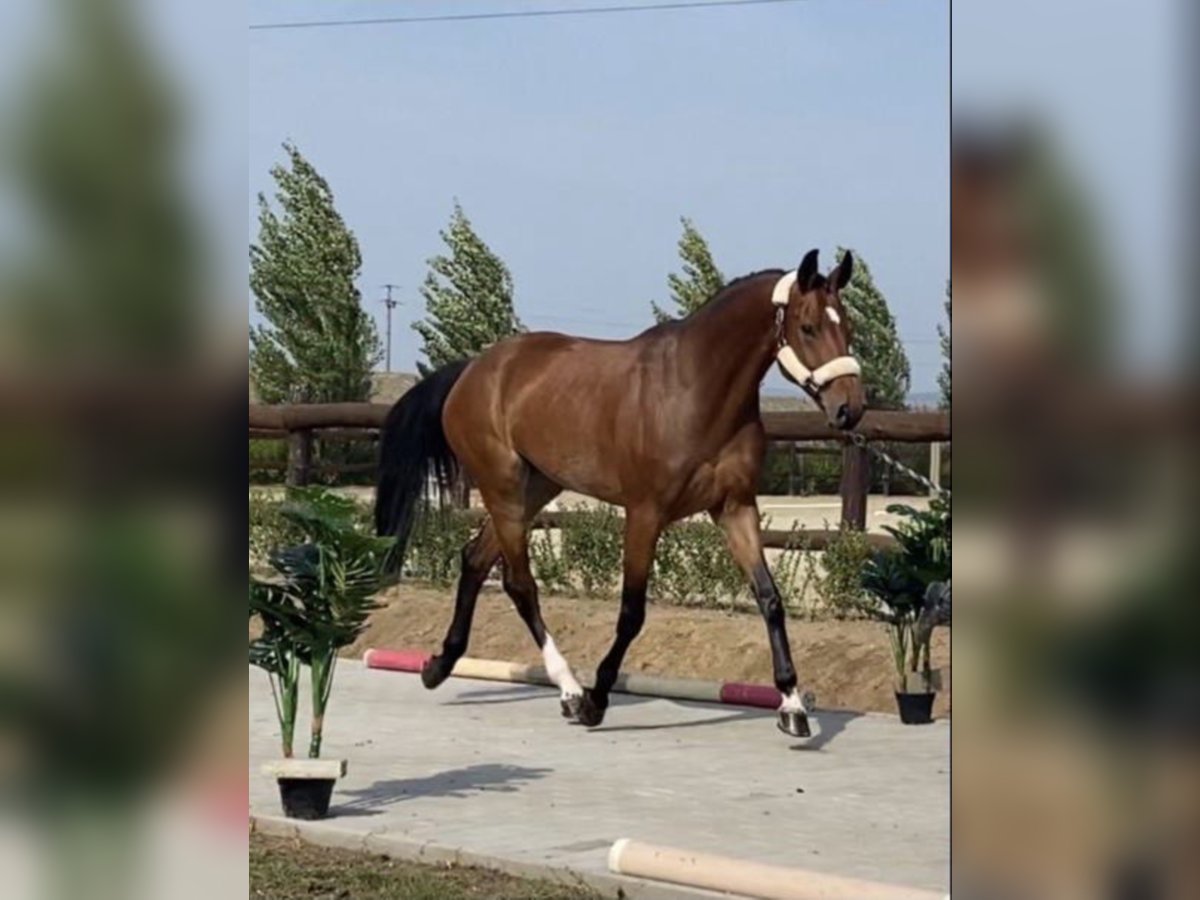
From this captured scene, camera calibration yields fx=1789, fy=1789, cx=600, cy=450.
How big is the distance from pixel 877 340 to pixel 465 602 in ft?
44.5

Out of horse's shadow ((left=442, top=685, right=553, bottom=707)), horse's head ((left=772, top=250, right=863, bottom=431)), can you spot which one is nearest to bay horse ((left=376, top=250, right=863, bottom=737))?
horse's head ((left=772, top=250, right=863, bottom=431))

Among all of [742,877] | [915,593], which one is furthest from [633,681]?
[742,877]

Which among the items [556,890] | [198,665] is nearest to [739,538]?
[556,890]

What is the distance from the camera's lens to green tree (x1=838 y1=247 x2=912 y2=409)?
19.6m

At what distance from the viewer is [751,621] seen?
27.7 ft

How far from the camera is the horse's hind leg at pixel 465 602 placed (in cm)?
708

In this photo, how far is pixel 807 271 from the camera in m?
5.75

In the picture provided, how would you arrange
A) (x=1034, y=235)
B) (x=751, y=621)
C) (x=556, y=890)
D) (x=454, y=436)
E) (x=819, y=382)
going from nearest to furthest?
1. (x=1034, y=235)
2. (x=556, y=890)
3. (x=819, y=382)
4. (x=454, y=436)
5. (x=751, y=621)

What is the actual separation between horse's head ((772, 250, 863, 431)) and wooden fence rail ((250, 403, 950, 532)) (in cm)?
92

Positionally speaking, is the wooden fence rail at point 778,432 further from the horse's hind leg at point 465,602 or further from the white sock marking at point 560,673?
the white sock marking at point 560,673

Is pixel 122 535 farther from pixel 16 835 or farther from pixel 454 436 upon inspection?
pixel 454 436

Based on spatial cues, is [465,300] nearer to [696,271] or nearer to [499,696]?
[696,271]

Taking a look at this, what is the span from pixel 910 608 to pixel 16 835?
5782mm

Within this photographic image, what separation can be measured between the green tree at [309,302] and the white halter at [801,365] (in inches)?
459
